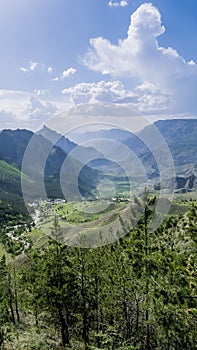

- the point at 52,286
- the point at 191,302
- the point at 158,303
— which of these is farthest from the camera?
the point at 52,286

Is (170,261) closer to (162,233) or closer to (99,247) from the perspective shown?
(162,233)

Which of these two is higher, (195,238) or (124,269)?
(195,238)

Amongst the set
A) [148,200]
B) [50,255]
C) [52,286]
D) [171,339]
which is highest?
[148,200]

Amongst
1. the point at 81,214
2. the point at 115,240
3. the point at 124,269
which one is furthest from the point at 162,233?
the point at 81,214

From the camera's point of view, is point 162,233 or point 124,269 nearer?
point 162,233

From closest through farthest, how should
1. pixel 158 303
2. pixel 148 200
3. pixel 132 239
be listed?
pixel 158 303 < pixel 148 200 < pixel 132 239

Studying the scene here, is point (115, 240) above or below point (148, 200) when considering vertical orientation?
below

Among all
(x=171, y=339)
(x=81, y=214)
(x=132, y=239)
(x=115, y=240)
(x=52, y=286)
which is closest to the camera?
(x=171, y=339)

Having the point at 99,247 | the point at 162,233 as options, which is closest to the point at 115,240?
the point at 99,247

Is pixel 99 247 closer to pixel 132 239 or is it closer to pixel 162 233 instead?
pixel 132 239
